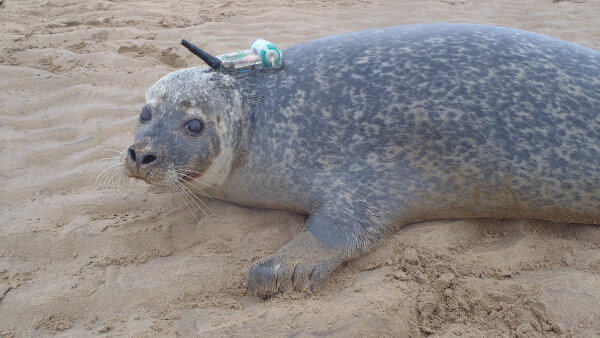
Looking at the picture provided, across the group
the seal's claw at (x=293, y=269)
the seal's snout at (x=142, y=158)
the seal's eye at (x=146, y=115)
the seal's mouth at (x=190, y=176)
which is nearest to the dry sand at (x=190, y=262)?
the seal's claw at (x=293, y=269)

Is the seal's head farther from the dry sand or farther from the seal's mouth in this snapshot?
the dry sand

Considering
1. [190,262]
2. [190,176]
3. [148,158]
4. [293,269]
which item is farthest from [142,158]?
[293,269]

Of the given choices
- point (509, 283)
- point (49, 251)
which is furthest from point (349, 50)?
point (49, 251)

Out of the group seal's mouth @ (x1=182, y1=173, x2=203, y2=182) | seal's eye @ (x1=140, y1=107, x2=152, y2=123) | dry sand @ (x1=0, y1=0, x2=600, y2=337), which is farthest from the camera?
seal's eye @ (x1=140, y1=107, x2=152, y2=123)

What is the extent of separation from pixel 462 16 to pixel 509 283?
5.52 m

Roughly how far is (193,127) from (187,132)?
5 centimetres

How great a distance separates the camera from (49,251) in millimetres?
2490

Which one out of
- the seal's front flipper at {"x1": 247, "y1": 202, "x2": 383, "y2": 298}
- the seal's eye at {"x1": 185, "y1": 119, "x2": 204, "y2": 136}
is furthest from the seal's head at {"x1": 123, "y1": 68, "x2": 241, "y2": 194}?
the seal's front flipper at {"x1": 247, "y1": 202, "x2": 383, "y2": 298}

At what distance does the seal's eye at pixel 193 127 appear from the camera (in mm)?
2653

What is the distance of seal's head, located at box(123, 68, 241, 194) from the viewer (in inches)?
100.0

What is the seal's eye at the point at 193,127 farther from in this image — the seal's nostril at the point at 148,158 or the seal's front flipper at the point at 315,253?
the seal's front flipper at the point at 315,253

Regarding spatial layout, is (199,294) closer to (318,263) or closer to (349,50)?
(318,263)

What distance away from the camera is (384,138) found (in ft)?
8.43

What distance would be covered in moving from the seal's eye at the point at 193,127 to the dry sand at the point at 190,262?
0.55 metres
